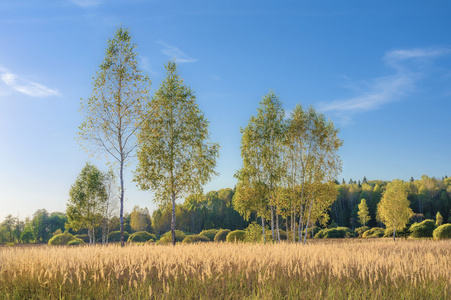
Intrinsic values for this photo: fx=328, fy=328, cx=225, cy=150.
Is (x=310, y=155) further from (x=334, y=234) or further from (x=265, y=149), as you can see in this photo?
(x=334, y=234)

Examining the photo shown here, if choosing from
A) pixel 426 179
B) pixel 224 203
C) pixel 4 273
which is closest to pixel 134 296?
pixel 4 273

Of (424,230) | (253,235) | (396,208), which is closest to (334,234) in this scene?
(424,230)

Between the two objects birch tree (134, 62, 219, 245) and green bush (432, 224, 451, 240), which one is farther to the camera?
green bush (432, 224, 451, 240)

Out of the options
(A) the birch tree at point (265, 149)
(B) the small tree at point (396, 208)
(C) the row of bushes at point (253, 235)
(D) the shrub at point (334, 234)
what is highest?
(A) the birch tree at point (265, 149)

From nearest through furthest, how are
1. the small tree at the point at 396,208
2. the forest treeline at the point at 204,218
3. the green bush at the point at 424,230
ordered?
the small tree at the point at 396,208 < the green bush at the point at 424,230 < the forest treeline at the point at 204,218

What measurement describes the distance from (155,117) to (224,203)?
83.0 meters

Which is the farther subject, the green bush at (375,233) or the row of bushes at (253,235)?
the green bush at (375,233)

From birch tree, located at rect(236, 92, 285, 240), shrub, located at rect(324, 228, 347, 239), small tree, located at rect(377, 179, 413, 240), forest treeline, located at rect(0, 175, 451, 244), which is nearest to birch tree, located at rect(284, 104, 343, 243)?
birch tree, located at rect(236, 92, 285, 240)

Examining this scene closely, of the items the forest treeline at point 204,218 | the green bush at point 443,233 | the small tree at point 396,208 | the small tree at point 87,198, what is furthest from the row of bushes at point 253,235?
the forest treeline at point 204,218

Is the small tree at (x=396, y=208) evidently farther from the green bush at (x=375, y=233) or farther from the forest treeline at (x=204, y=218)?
the forest treeline at (x=204, y=218)

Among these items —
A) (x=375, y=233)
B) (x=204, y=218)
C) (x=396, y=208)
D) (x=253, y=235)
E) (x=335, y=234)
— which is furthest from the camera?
(x=204, y=218)

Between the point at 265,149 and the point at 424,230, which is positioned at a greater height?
the point at 265,149

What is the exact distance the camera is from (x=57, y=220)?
98.2 m

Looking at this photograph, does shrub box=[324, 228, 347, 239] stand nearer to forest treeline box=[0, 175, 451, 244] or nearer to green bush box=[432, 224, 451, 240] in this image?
forest treeline box=[0, 175, 451, 244]
